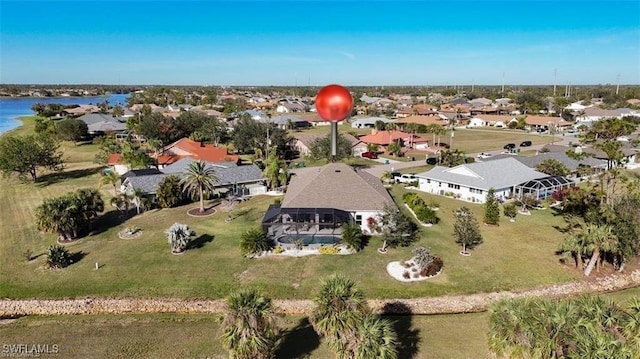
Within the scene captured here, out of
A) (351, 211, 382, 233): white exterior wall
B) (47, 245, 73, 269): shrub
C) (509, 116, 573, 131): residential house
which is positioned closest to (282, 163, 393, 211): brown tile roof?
(351, 211, 382, 233): white exterior wall

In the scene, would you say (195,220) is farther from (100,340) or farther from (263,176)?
(100,340)

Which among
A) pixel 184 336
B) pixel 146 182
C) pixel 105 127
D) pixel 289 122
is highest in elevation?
pixel 289 122

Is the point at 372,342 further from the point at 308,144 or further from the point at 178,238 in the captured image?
the point at 308,144

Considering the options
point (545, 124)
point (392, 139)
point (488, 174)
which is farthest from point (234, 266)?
point (545, 124)

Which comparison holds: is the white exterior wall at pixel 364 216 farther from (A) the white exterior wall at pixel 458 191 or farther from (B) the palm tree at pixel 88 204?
(B) the palm tree at pixel 88 204

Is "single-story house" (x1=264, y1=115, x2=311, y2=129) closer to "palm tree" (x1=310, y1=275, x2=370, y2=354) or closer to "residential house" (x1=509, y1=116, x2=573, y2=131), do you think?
"residential house" (x1=509, y1=116, x2=573, y2=131)

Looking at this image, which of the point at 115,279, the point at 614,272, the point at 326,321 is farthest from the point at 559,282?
the point at 115,279
